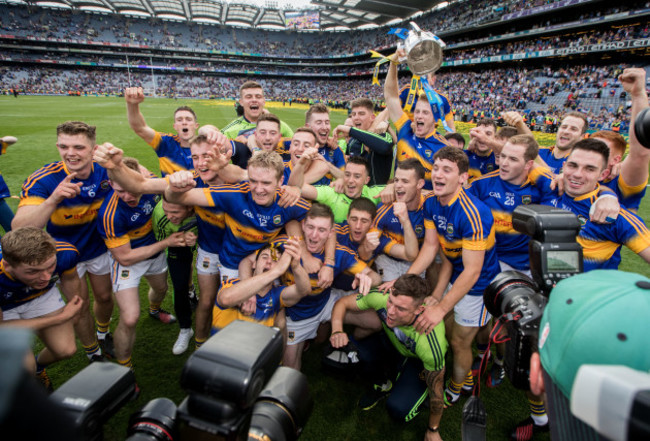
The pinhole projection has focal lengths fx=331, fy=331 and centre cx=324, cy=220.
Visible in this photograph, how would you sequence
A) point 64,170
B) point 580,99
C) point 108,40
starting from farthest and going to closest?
1. point 108,40
2. point 580,99
3. point 64,170

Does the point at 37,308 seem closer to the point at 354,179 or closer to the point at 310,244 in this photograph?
the point at 310,244

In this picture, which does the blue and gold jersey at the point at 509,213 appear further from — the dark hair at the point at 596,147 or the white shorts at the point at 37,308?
the white shorts at the point at 37,308

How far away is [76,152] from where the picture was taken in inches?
125

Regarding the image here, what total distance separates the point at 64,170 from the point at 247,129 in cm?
255

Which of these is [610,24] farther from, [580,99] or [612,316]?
[612,316]

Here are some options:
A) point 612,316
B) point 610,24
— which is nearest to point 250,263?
point 612,316

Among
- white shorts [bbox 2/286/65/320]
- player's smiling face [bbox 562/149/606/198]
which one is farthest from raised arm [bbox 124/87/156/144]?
player's smiling face [bbox 562/149/606/198]

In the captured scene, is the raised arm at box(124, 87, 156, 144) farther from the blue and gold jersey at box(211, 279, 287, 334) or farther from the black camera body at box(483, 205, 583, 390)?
the black camera body at box(483, 205, 583, 390)

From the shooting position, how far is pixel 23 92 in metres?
45.4

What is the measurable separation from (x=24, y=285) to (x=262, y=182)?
2.08 m

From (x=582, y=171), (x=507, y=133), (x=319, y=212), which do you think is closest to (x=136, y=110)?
(x=319, y=212)

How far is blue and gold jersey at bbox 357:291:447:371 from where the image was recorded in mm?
2812

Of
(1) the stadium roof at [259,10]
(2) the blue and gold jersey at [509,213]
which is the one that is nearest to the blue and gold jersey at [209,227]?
(2) the blue and gold jersey at [509,213]

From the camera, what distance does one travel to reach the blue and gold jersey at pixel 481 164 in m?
5.02
